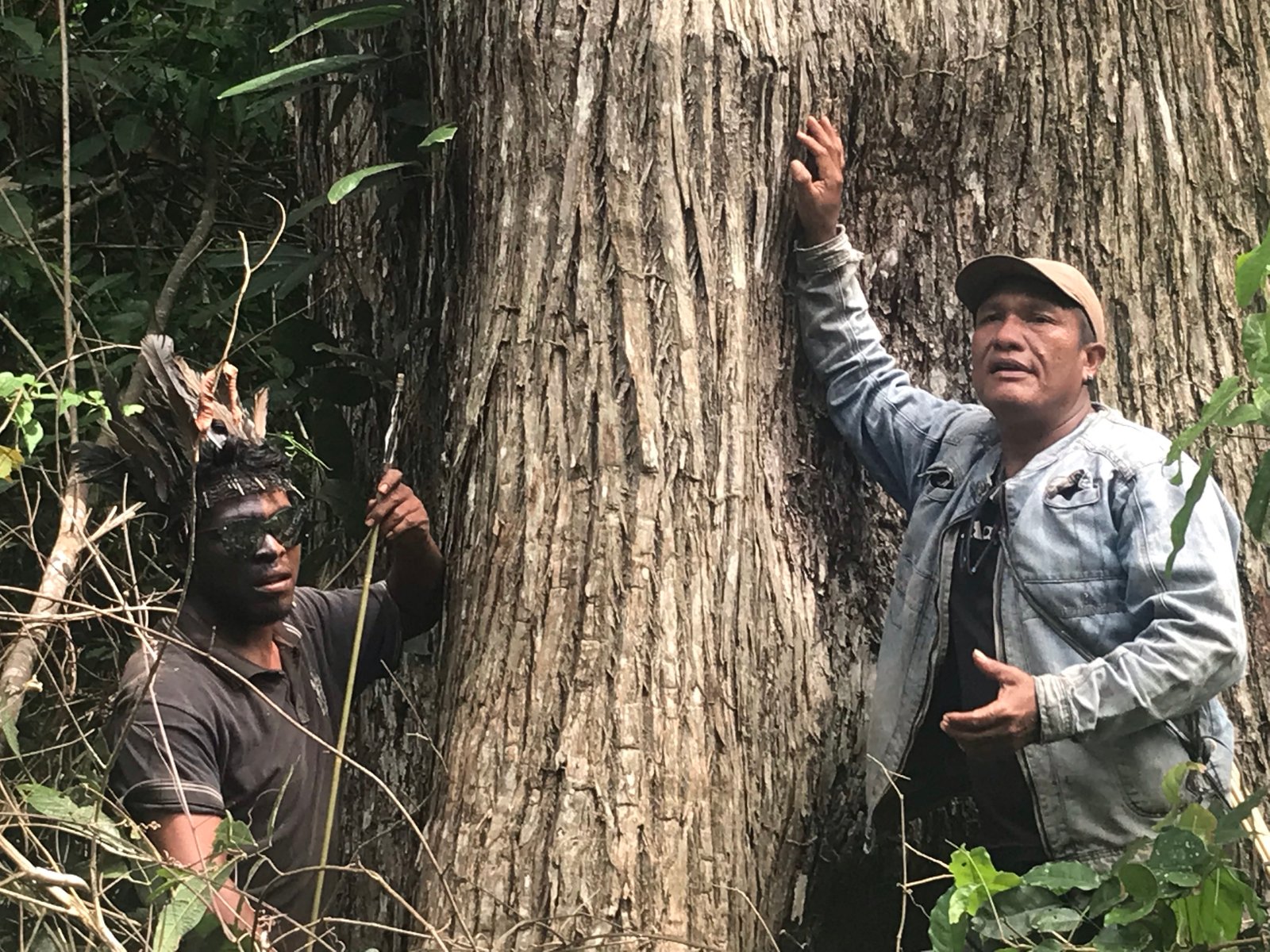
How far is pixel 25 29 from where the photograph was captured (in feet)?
18.9

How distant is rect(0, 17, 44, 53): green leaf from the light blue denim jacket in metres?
3.14

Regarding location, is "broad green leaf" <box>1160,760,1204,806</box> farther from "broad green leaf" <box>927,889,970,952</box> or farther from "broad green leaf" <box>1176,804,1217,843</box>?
"broad green leaf" <box>927,889,970,952</box>

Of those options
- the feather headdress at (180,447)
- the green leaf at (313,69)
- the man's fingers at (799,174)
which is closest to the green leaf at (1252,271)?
the man's fingers at (799,174)

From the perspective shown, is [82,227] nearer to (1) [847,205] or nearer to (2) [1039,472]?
(1) [847,205]

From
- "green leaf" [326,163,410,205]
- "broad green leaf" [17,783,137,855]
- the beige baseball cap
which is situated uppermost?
"green leaf" [326,163,410,205]

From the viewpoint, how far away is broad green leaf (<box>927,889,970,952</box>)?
11.1 ft

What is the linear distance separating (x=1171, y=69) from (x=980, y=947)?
2.45 m

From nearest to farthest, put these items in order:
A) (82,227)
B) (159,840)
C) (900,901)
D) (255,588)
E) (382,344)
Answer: (159,840), (255,588), (900,901), (382,344), (82,227)

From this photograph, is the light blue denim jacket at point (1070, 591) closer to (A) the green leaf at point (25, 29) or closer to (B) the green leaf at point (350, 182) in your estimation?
(B) the green leaf at point (350, 182)

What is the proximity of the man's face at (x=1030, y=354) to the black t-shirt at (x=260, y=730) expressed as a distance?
5.39ft

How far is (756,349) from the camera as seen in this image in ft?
13.5

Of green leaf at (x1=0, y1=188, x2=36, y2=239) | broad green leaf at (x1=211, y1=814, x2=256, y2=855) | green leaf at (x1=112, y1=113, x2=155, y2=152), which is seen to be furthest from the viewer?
green leaf at (x1=112, y1=113, x2=155, y2=152)

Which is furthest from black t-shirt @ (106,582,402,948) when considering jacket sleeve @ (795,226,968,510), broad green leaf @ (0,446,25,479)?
jacket sleeve @ (795,226,968,510)

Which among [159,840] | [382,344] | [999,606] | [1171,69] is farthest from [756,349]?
[159,840]
